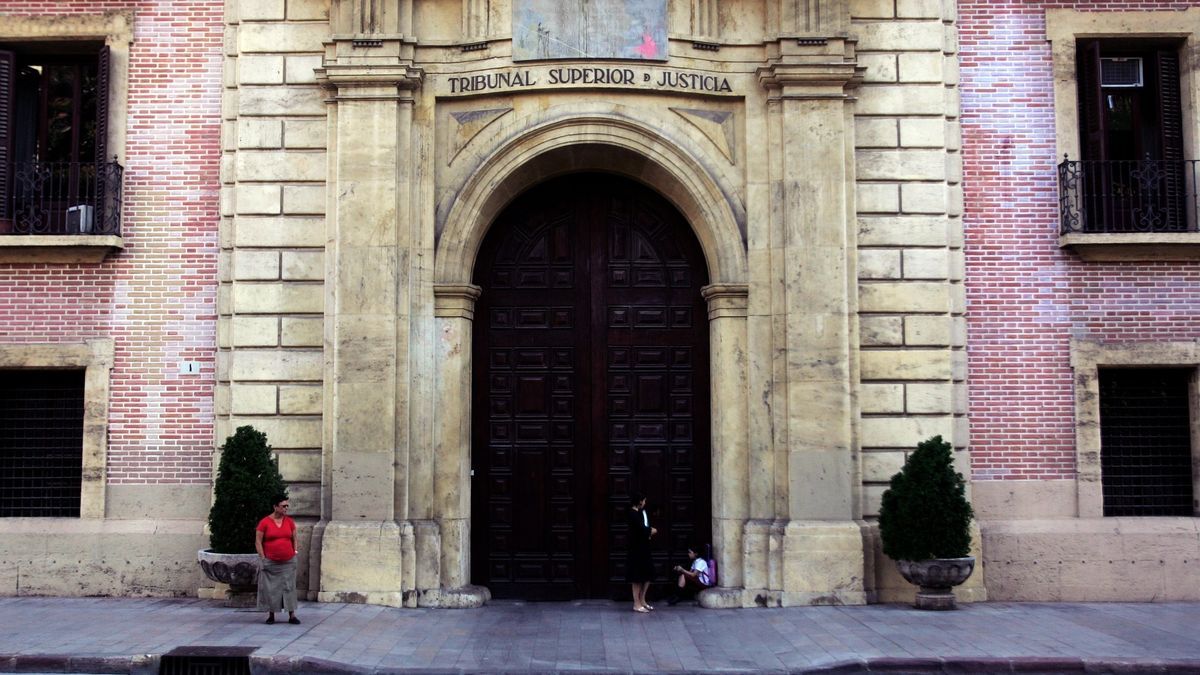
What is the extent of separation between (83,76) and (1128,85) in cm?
1451

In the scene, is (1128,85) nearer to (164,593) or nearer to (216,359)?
(216,359)

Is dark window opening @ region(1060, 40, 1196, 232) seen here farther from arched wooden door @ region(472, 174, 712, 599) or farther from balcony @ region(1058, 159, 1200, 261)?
arched wooden door @ region(472, 174, 712, 599)

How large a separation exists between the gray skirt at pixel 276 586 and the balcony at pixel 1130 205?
10558mm

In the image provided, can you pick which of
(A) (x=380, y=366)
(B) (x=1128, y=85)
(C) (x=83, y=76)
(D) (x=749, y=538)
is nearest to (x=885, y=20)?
(B) (x=1128, y=85)

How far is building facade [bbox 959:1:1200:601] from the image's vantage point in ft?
47.9

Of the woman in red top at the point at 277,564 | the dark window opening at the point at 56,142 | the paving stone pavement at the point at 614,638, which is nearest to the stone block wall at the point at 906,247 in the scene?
the paving stone pavement at the point at 614,638

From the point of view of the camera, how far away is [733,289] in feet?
47.4

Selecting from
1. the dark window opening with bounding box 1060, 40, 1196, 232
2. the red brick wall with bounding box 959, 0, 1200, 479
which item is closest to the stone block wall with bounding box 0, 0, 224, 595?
the red brick wall with bounding box 959, 0, 1200, 479

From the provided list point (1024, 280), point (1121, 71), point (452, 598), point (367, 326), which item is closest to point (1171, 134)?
point (1121, 71)

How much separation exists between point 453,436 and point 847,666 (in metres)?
6.09

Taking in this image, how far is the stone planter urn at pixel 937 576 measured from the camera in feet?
42.7

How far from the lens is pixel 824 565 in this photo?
1363 centimetres

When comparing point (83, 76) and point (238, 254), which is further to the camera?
point (83, 76)

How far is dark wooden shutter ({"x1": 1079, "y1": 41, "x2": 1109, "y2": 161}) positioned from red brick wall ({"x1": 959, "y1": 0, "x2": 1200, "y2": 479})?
0.50m
